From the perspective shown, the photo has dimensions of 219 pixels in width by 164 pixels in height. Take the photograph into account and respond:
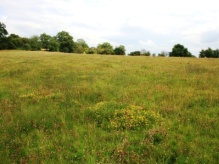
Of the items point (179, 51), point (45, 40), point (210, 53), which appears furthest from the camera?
point (45, 40)

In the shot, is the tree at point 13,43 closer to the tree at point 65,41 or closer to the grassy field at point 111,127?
the tree at point 65,41

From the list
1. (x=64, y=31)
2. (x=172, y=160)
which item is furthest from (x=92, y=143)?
(x=64, y=31)

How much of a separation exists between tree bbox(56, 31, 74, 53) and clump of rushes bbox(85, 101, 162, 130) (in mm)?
108299

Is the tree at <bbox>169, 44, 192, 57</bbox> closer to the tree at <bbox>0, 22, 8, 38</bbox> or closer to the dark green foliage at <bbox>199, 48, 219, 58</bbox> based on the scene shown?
the dark green foliage at <bbox>199, 48, 219, 58</bbox>

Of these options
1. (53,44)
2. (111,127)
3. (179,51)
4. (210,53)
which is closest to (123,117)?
(111,127)

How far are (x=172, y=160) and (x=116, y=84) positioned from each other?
30.4ft

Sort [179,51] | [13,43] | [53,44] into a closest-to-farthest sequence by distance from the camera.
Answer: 1. [179,51]
2. [13,43]
3. [53,44]

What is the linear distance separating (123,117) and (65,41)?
110751mm

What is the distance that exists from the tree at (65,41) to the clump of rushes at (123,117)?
10830cm

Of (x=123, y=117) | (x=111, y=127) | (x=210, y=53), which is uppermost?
(x=210, y=53)

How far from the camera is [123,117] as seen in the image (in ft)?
27.4

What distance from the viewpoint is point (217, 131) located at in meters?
7.21

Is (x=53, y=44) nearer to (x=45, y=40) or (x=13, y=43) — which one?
(x=45, y=40)

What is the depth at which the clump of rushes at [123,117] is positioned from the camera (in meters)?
7.93
